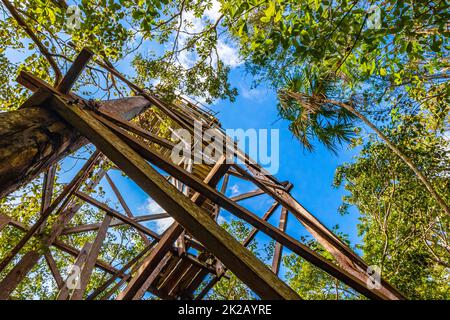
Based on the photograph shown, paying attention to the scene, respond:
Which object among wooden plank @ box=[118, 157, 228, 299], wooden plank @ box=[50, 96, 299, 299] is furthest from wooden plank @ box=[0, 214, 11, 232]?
wooden plank @ box=[50, 96, 299, 299]

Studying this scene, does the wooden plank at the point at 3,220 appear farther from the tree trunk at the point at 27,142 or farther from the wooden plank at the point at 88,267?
the tree trunk at the point at 27,142

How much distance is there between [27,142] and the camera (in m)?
1.69

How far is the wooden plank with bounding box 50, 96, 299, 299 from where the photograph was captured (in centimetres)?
117

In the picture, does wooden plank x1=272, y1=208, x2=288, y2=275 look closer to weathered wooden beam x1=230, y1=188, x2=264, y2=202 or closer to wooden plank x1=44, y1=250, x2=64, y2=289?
weathered wooden beam x1=230, y1=188, x2=264, y2=202

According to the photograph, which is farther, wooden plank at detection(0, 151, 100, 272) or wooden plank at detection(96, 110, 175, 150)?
wooden plank at detection(0, 151, 100, 272)

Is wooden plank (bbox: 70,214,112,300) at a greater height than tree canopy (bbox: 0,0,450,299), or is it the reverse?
tree canopy (bbox: 0,0,450,299)

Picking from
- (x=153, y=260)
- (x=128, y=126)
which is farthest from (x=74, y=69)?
(x=153, y=260)

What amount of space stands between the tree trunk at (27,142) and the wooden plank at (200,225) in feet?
1.36

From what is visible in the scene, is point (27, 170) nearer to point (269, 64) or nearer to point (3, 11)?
point (3, 11)

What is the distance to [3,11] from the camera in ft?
14.4

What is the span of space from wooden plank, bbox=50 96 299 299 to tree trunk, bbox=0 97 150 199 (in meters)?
0.42
